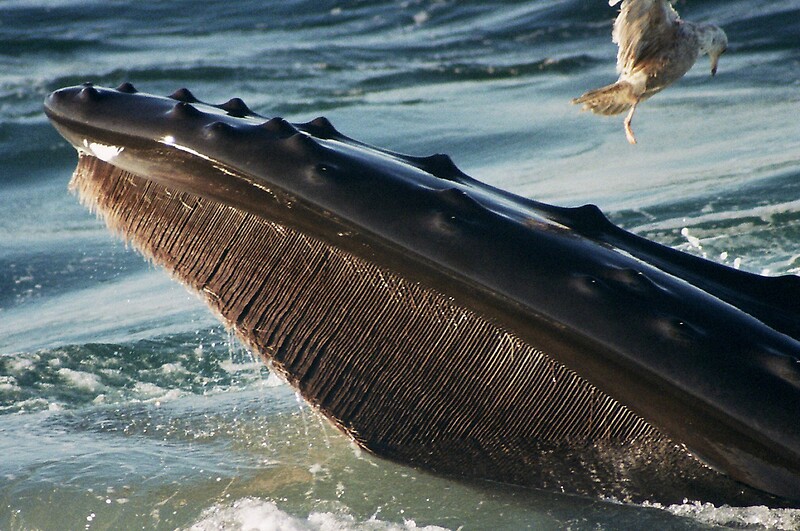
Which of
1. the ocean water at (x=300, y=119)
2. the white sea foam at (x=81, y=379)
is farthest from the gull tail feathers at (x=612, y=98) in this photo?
the white sea foam at (x=81, y=379)

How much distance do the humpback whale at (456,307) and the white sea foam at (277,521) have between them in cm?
22

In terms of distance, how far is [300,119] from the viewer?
10.2 metres

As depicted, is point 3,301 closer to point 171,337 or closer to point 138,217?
point 171,337

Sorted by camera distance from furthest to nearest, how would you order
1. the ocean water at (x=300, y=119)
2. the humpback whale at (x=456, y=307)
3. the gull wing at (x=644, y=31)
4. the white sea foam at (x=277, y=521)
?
the gull wing at (x=644, y=31) → the ocean water at (x=300, y=119) → the white sea foam at (x=277, y=521) → the humpback whale at (x=456, y=307)

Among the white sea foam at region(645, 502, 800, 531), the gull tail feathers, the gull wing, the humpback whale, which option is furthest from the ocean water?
the gull wing

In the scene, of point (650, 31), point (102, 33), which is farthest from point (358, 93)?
point (650, 31)

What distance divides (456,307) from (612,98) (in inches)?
38.6

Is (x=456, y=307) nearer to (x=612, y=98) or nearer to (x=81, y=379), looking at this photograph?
(x=612, y=98)

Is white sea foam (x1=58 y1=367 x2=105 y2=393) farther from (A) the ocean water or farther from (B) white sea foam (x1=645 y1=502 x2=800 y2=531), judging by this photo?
(B) white sea foam (x1=645 y1=502 x2=800 y2=531)

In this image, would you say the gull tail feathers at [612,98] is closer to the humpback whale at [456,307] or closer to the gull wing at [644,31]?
the gull wing at [644,31]

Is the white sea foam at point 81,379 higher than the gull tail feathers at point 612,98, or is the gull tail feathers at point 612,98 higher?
the gull tail feathers at point 612,98

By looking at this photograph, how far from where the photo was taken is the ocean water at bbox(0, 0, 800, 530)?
2.52m

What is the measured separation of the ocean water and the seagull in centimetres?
110

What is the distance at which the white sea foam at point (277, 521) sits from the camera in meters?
2.36
